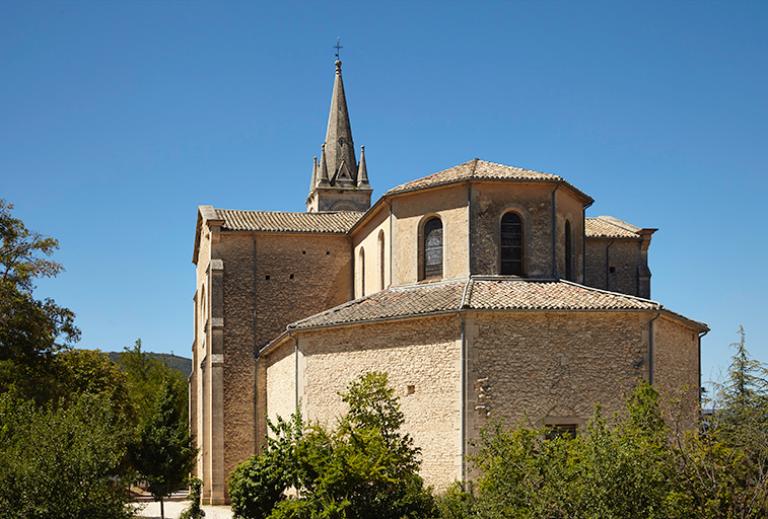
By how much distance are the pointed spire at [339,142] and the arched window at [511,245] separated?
88.2 feet

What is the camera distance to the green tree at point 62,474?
17.7m

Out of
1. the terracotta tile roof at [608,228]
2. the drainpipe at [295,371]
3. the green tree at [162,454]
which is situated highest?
the terracotta tile roof at [608,228]

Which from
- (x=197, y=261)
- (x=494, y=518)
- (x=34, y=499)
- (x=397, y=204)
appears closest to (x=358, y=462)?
(x=494, y=518)

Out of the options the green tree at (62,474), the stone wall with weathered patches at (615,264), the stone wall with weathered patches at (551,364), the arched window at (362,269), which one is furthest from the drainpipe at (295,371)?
the stone wall with weathered patches at (615,264)

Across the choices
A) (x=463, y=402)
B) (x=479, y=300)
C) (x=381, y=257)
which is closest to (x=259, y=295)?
(x=381, y=257)

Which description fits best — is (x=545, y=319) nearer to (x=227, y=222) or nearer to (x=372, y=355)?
(x=372, y=355)

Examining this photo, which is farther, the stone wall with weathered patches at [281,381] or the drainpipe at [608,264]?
the drainpipe at [608,264]

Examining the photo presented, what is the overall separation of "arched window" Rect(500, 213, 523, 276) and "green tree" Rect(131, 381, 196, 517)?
15306 mm

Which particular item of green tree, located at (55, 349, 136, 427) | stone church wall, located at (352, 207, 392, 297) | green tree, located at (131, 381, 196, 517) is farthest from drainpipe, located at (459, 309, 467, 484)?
green tree, located at (55, 349, 136, 427)

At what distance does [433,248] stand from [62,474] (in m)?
13.5

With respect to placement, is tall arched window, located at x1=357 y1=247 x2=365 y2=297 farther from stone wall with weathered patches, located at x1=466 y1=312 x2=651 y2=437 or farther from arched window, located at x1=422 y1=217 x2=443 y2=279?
stone wall with weathered patches, located at x1=466 y1=312 x2=651 y2=437

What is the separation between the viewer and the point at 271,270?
3506cm

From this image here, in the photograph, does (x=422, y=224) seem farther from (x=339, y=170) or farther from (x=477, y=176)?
(x=339, y=170)

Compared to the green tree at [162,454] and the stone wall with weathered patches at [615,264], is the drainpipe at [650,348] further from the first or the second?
the green tree at [162,454]
